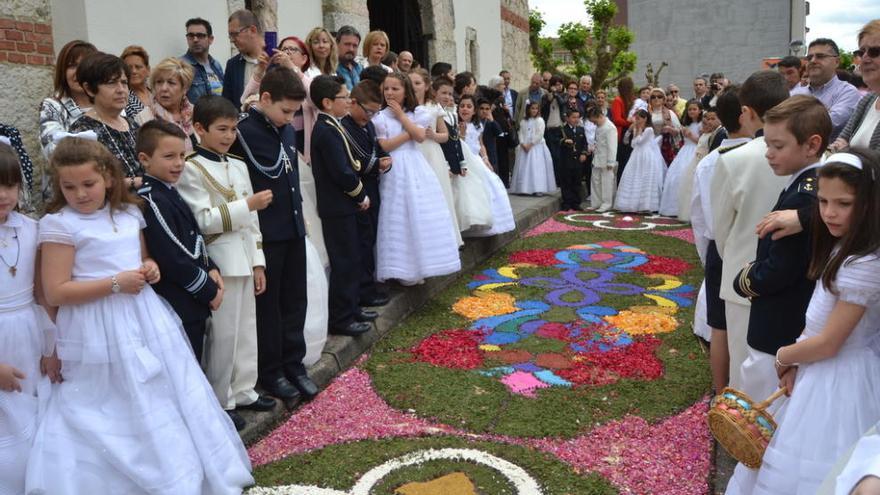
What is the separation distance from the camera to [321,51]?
19.0 ft

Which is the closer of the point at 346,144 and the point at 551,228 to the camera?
the point at 346,144

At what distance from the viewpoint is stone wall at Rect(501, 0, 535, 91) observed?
15.2m

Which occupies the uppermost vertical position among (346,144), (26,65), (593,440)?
(26,65)

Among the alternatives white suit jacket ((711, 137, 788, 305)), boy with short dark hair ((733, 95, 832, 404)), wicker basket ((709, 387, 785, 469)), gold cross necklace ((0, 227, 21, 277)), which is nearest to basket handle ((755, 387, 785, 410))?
wicker basket ((709, 387, 785, 469))

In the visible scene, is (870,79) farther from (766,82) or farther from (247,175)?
(247,175)

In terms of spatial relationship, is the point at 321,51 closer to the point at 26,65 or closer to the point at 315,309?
the point at 26,65

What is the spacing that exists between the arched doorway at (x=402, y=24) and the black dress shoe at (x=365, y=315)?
23.2 ft

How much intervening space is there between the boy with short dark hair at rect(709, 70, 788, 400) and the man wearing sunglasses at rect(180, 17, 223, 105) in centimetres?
366

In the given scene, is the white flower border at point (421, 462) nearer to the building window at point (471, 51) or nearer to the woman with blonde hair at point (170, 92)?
the woman with blonde hair at point (170, 92)

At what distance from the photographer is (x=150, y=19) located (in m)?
5.37

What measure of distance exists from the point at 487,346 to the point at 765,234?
2.46 metres

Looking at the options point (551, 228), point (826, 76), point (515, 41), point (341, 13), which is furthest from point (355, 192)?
point (515, 41)

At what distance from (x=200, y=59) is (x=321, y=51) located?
927mm

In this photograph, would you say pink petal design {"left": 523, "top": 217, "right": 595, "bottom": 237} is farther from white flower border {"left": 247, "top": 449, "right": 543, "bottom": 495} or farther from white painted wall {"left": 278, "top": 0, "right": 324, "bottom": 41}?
white flower border {"left": 247, "top": 449, "right": 543, "bottom": 495}
